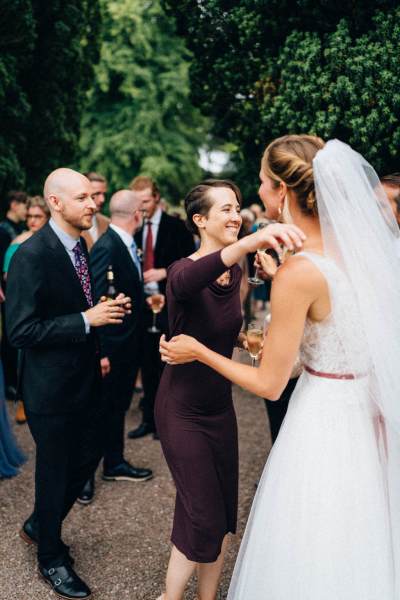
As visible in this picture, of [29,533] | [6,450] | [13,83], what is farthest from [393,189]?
[13,83]

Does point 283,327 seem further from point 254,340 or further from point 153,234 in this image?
point 153,234

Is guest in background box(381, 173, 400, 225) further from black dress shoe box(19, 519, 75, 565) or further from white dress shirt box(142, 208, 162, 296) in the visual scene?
black dress shoe box(19, 519, 75, 565)

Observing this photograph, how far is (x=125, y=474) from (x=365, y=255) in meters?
3.28

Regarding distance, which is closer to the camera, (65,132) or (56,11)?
(56,11)

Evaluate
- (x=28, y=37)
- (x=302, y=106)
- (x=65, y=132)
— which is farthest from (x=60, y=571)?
(x=65, y=132)

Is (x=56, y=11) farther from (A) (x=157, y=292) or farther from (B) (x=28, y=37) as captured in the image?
(A) (x=157, y=292)

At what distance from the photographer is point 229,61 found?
5.75 metres

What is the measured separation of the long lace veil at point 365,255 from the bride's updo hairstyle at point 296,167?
49 millimetres

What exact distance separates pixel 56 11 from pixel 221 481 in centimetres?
821

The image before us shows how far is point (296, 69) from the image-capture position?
16.0 feet

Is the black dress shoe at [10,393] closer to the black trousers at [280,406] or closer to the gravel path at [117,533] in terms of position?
the gravel path at [117,533]

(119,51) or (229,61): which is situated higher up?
(119,51)

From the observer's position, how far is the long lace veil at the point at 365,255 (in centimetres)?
227

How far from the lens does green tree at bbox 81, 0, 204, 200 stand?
24000mm
